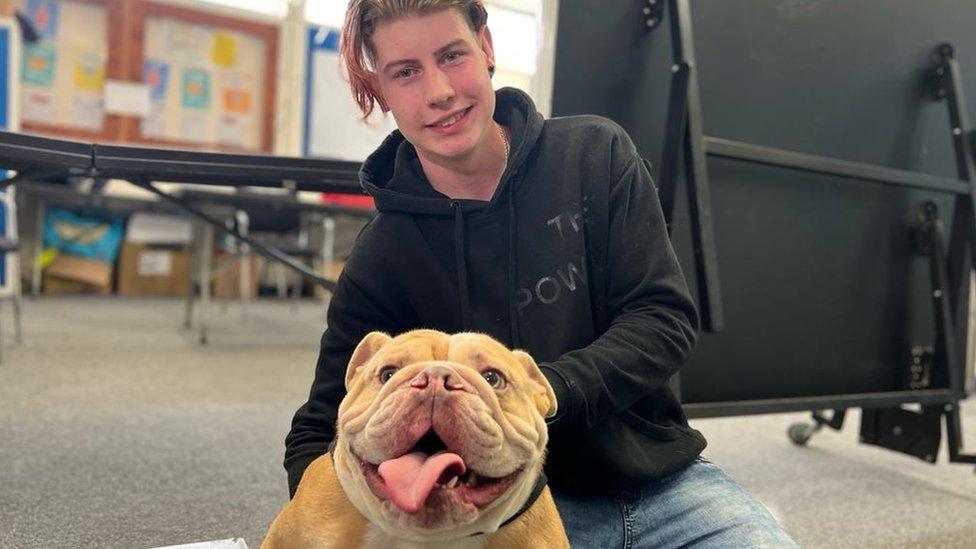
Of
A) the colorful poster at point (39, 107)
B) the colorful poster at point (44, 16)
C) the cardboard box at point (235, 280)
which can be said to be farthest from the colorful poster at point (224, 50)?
the cardboard box at point (235, 280)

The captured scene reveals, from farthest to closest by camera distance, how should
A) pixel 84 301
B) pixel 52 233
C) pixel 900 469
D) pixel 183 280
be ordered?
pixel 183 280
pixel 52 233
pixel 84 301
pixel 900 469

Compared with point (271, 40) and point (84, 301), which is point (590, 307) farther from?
point (271, 40)

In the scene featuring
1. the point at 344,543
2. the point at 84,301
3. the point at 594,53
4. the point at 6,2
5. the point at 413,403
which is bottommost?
the point at 84,301

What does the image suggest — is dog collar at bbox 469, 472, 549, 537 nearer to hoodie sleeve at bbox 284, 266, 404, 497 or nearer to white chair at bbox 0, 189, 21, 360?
hoodie sleeve at bbox 284, 266, 404, 497

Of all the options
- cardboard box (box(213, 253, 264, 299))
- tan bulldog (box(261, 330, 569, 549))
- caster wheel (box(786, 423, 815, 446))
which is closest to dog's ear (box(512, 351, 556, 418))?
tan bulldog (box(261, 330, 569, 549))

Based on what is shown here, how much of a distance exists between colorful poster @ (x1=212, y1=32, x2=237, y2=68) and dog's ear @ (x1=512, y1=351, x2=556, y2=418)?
6142 millimetres

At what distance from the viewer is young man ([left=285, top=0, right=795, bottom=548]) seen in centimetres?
89

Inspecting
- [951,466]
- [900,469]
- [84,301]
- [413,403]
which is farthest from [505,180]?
[84,301]

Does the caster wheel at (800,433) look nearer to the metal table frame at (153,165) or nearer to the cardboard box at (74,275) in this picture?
the metal table frame at (153,165)

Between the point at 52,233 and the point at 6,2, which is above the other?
the point at 6,2

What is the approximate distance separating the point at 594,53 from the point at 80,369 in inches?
86.6

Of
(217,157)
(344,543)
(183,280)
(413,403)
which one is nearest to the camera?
(413,403)

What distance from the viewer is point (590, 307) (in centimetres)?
94

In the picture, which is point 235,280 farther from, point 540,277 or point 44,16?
point 540,277
